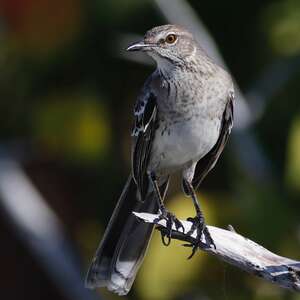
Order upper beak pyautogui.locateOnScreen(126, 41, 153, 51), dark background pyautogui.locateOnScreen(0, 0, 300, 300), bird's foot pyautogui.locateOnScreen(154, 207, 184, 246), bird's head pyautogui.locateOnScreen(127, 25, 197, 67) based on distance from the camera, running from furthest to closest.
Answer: dark background pyautogui.locateOnScreen(0, 0, 300, 300) → bird's head pyautogui.locateOnScreen(127, 25, 197, 67) → upper beak pyautogui.locateOnScreen(126, 41, 153, 51) → bird's foot pyautogui.locateOnScreen(154, 207, 184, 246)

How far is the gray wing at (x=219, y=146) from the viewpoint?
7473 millimetres

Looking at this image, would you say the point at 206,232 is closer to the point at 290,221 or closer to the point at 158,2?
the point at 290,221

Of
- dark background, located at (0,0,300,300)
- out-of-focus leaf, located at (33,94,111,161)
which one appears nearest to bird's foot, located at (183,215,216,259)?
dark background, located at (0,0,300,300)

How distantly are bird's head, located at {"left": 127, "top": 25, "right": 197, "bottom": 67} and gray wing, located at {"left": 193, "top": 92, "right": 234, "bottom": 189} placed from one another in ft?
1.26

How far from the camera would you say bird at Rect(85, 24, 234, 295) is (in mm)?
7281

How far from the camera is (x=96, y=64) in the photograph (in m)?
11.1

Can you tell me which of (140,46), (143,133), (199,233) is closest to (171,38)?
(140,46)

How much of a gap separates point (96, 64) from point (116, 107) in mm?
479

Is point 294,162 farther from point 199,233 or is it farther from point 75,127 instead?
point 75,127

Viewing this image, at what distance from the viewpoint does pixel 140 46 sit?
7293mm

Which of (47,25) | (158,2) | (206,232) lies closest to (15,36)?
(47,25)

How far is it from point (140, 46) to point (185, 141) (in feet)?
2.07

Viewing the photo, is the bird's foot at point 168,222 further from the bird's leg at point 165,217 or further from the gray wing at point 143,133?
the gray wing at point 143,133

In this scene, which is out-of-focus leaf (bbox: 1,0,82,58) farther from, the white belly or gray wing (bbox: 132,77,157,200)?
the white belly
